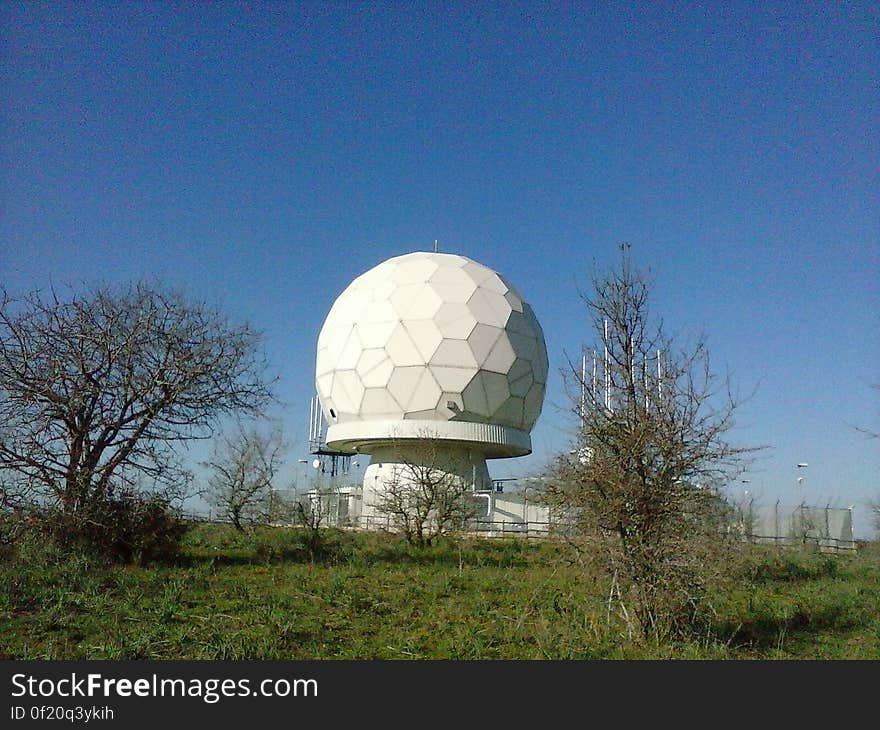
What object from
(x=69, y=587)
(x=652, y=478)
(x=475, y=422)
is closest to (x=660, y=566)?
(x=652, y=478)

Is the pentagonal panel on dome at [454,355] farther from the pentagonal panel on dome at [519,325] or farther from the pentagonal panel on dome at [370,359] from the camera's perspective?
the pentagonal panel on dome at [519,325]

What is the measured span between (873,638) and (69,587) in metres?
9.42

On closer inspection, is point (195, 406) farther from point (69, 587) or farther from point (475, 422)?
point (475, 422)

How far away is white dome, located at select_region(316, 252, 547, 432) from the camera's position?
85.9 ft

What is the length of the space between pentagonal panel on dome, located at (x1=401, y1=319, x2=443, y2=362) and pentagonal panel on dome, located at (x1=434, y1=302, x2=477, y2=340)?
0.78 ft

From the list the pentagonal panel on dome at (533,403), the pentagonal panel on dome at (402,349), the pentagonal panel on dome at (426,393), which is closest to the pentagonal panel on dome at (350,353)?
the pentagonal panel on dome at (402,349)

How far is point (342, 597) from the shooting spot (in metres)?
8.88

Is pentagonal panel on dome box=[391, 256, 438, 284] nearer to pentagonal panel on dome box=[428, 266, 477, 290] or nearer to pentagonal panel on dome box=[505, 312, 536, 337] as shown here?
pentagonal panel on dome box=[428, 266, 477, 290]

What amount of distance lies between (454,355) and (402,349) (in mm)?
1906

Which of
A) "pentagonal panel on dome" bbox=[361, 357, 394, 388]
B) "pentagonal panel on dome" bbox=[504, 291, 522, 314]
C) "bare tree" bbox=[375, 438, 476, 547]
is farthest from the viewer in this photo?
"pentagonal panel on dome" bbox=[504, 291, 522, 314]

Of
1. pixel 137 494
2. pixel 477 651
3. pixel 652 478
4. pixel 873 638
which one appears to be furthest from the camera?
pixel 137 494

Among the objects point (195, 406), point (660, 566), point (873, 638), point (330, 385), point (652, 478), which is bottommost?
point (873, 638)

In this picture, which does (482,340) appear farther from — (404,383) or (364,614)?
(364,614)

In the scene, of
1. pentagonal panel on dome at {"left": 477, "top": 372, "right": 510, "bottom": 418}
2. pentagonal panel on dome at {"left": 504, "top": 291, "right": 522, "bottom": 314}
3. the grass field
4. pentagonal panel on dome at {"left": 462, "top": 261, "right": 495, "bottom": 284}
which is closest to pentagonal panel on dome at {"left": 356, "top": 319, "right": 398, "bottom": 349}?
pentagonal panel on dome at {"left": 477, "top": 372, "right": 510, "bottom": 418}
